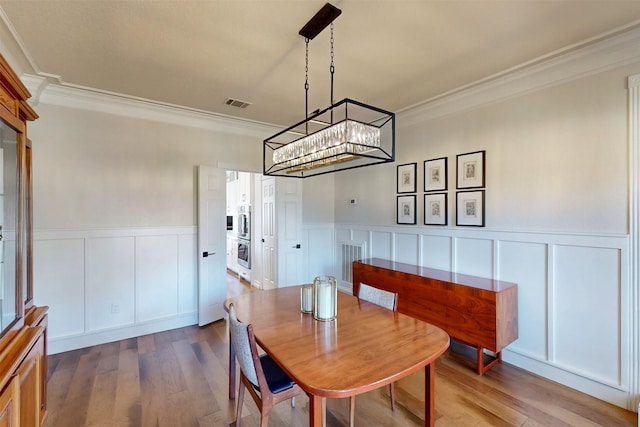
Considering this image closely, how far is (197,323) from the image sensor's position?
3836 mm

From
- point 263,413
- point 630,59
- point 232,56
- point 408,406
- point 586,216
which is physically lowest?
point 408,406

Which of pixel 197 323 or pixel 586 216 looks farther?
pixel 197 323

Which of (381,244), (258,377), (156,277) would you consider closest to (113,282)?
(156,277)

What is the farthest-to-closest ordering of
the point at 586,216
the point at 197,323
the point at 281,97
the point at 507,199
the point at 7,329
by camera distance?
1. the point at 197,323
2. the point at 281,97
3. the point at 507,199
4. the point at 586,216
5. the point at 7,329

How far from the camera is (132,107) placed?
3.41 m

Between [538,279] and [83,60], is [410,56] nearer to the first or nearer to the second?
[538,279]

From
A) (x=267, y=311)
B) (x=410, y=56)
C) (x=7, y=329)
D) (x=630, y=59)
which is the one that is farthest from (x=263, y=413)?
(x=630, y=59)

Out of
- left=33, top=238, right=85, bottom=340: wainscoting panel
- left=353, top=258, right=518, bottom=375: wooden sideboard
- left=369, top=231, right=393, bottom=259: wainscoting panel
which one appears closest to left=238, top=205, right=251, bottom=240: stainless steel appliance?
left=369, top=231, right=393, bottom=259: wainscoting panel

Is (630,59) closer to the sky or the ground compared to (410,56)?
closer to the ground

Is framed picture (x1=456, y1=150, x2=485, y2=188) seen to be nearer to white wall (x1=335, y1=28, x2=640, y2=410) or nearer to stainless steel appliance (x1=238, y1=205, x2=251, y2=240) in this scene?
white wall (x1=335, y1=28, x2=640, y2=410)

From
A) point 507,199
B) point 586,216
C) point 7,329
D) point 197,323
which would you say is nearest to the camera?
point 7,329

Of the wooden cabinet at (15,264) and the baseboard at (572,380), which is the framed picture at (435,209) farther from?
the wooden cabinet at (15,264)

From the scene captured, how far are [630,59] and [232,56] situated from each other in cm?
305

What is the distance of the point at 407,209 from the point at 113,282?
3.60m
